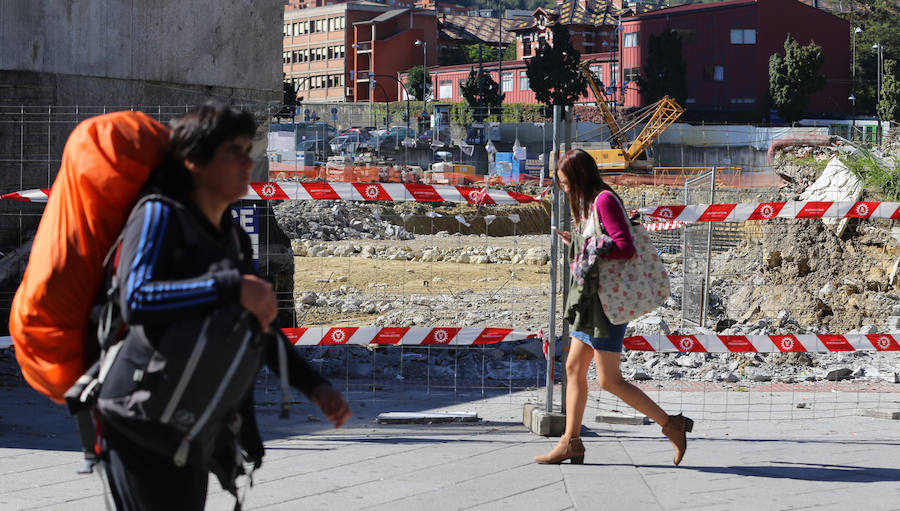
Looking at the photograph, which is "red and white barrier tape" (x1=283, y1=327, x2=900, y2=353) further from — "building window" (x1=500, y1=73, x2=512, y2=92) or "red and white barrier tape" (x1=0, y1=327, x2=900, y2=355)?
"building window" (x1=500, y1=73, x2=512, y2=92)

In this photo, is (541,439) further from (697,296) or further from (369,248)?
(369,248)

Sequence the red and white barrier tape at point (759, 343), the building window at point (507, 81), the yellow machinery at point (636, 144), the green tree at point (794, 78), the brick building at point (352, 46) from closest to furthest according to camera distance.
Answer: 1. the red and white barrier tape at point (759, 343)
2. the yellow machinery at point (636, 144)
3. the green tree at point (794, 78)
4. the building window at point (507, 81)
5. the brick building at point (352, 46)

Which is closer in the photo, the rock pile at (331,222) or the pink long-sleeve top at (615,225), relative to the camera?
the pink long-sleeve top at (615,225)

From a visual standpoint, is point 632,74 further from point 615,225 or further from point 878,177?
point 615,225

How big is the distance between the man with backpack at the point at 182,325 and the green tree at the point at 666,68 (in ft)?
221

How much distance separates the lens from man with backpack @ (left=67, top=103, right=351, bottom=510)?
2.41 m

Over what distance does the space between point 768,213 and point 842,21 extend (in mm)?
70814

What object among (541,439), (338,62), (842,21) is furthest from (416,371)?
(338,62)

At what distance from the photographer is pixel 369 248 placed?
29.8m

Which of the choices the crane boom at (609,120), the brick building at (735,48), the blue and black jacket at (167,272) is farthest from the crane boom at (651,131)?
the blue and black jacket at (167,272)

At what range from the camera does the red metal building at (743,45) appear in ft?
230

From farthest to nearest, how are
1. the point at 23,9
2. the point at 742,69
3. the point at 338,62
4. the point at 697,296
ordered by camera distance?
the point at 338,62, the point at 742,69, the point at 697,296, the point at 23,9

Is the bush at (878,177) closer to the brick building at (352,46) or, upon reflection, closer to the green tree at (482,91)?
the green tree at (482,91)

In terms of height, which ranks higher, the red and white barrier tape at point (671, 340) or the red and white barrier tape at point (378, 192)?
the red and white barrier tape at point (378, 192)
